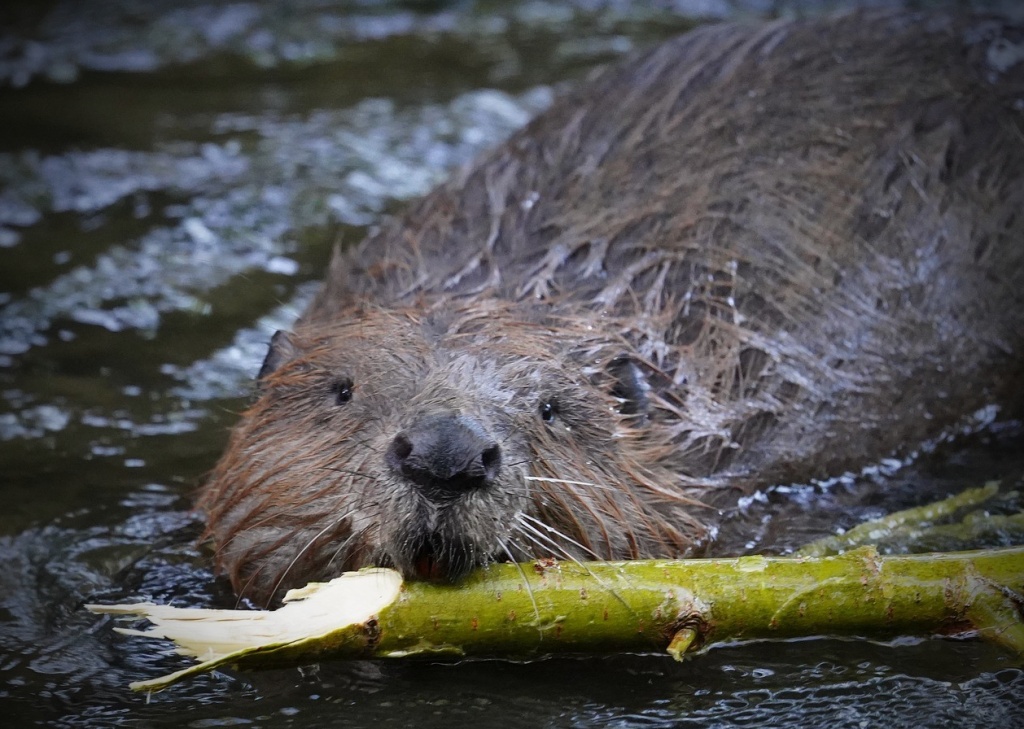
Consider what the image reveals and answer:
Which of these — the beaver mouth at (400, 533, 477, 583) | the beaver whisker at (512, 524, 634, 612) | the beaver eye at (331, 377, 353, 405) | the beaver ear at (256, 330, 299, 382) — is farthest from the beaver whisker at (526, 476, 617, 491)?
the beaver ear at (256, 330, 299, 382)

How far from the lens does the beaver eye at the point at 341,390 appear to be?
3.59 metres

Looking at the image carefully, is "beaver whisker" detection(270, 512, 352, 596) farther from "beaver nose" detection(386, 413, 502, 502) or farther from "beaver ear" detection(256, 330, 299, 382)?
"beaver ear" detection(256, 330, 299, 382)

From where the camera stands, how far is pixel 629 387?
394 cm

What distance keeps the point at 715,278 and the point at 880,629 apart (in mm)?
1394

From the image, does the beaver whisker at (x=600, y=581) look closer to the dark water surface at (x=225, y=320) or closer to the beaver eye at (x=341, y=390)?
the dark water surface at (x=225, y=320)

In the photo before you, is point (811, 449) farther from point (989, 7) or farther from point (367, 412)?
point (989, 7)

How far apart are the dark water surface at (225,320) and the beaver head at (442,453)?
1.05 feet

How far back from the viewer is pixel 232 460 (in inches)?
152

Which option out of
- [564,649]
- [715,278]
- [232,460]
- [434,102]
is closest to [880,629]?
[564,649]

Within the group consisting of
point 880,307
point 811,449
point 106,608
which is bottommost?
point 106,608

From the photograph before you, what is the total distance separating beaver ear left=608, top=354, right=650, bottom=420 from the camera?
12.9ft

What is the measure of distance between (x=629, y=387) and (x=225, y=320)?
7.35ft

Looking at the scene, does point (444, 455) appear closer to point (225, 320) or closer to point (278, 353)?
point (278, 353)

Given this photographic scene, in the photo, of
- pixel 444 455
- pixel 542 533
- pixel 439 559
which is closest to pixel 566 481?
pixel 542 533
